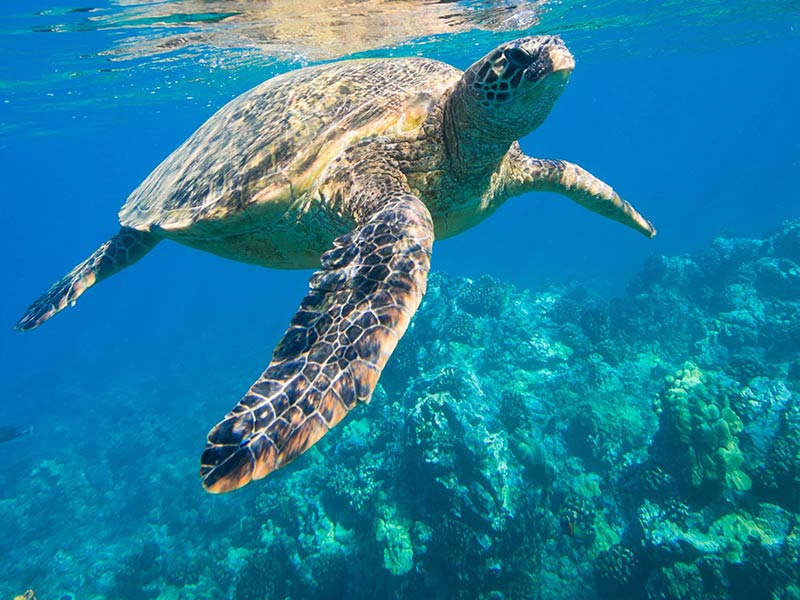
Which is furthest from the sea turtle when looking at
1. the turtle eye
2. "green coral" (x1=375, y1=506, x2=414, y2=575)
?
"green coral" (x1=375, y1=506, x2=414, y2=575)

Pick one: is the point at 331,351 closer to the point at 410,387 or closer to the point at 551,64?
the point at 551,64

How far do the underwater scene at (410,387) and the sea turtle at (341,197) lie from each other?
0.9 inches

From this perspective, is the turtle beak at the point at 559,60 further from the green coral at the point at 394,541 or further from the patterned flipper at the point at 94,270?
the green coral at the point at 394,541

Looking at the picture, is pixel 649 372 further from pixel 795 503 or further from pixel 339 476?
pixel 339 476

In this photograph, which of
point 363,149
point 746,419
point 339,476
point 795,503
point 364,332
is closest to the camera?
point 364,332

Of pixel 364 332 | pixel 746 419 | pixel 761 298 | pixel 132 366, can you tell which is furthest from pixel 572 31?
pixel 132 366

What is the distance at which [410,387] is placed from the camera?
9711mm

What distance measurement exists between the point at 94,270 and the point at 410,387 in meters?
6.23

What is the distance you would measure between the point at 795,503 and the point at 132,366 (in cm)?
3462

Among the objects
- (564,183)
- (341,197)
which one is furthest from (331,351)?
(564,183)

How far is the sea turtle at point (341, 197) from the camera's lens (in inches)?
80.8

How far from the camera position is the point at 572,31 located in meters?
18.8

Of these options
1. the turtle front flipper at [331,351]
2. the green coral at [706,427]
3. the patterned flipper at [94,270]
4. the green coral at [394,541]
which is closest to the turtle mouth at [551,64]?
the turtle front flipper at [331,351]

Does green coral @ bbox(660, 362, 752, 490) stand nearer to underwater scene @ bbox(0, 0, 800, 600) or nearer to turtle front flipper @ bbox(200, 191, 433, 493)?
underwater scene @ bbox(0, 0, 800, 600)
